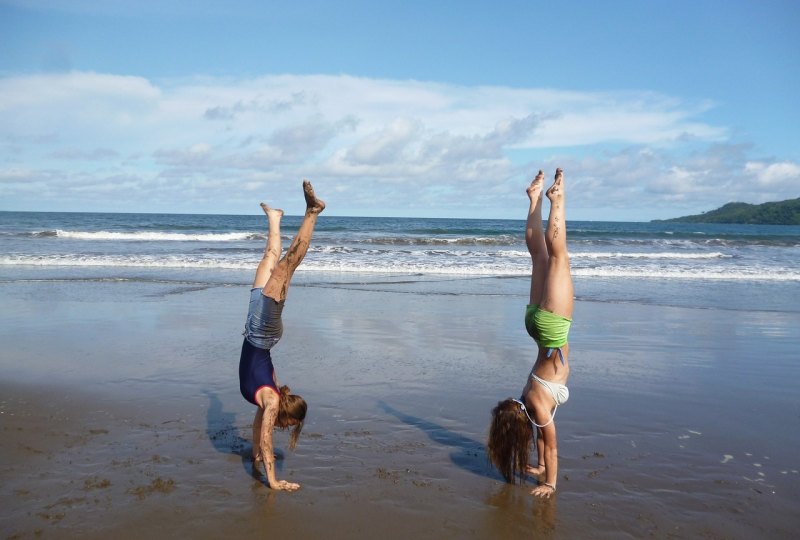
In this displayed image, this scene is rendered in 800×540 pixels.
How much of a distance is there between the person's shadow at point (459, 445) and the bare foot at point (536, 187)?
2.31 m

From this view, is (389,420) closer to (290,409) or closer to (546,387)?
(290,409)

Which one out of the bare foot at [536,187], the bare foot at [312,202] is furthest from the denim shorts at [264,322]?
the bare foot at [536,187]

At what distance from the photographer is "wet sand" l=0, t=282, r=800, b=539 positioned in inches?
168

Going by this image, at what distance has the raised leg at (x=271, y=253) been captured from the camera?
5312mm

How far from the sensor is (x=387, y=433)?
5836 millimetres

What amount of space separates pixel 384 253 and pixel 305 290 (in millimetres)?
13811

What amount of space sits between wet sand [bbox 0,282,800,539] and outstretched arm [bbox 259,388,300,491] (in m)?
0.10

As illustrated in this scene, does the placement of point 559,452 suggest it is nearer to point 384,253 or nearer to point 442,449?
point 442,449

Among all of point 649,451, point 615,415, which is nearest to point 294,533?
point 649,451

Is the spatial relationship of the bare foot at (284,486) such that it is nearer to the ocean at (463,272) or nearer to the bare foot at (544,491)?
the bare foot at (544,491)

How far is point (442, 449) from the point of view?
18.1ft

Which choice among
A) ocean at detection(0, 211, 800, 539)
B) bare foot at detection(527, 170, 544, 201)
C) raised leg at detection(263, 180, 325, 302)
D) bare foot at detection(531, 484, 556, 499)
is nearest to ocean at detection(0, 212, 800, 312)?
ocean at detection(0, 211, 800, 539)

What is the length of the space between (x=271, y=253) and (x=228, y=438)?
1.80 meters

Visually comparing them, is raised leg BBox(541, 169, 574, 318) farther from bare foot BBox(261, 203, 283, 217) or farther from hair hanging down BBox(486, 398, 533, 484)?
bare foot BBox(261, 203, 283, 217)
